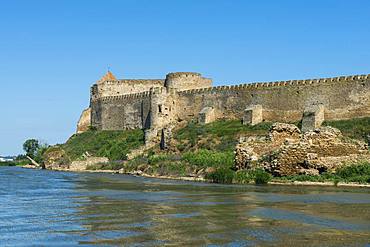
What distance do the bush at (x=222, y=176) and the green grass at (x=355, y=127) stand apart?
9.86 metres

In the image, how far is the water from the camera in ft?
43.4

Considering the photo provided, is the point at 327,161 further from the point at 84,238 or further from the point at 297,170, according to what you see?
the point at 84,238

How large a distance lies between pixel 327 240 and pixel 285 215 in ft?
14.0

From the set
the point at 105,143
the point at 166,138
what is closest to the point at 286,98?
the point at 166,138

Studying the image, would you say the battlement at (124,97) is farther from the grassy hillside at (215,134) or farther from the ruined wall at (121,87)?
the grassy hillside at (215,134)

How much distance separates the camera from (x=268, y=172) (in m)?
32.4

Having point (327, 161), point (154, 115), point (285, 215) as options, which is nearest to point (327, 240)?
point (285, 215)

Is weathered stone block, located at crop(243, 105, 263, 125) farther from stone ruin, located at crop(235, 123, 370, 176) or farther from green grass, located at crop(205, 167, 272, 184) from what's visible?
stone ruin, located at crop(235, 123, 370, 176)

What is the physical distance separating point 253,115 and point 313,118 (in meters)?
6.19

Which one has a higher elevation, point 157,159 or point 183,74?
point 183,74

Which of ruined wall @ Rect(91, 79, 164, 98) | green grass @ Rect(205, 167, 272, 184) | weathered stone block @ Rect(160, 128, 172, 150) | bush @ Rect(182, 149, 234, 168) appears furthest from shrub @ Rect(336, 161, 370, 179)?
ruined wall @ Rect(91, 79, 164, 98)

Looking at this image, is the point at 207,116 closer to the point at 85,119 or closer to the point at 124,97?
the point at 124,97

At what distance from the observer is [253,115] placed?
4856cm

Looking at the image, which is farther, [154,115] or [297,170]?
[154,115]
